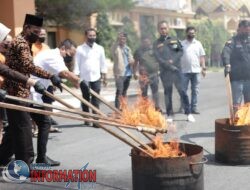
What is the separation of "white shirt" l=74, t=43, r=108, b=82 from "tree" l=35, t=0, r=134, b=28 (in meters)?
6.88

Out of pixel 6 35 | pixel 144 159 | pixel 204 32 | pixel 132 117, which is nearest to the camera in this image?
pixel 144 159

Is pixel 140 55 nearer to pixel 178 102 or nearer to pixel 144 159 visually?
pixel 178 102

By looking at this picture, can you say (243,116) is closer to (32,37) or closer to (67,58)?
(32,37)

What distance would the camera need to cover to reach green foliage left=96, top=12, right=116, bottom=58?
72.3 feet

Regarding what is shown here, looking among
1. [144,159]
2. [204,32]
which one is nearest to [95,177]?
[144,159]

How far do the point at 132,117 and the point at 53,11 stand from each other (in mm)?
12184

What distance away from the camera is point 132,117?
4926 millimetres

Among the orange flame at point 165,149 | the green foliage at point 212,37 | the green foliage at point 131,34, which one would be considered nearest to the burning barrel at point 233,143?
the orange flame at point 165,149

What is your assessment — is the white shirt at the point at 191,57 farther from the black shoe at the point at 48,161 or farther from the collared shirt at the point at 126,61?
the black shoe at the point at 48,161

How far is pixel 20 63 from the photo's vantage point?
5.14m

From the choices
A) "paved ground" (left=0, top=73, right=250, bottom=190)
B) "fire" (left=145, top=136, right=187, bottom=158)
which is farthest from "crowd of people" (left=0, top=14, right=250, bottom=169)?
"fire" (left=145, top=136, right=187, bottom=158)

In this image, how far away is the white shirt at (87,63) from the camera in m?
9.01

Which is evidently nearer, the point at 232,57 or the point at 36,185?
the point at 36,185

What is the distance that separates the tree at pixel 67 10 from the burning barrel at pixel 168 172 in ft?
39.9
